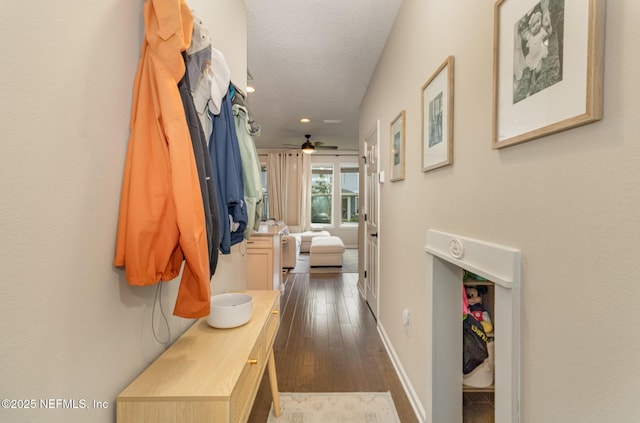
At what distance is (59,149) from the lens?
66 cm

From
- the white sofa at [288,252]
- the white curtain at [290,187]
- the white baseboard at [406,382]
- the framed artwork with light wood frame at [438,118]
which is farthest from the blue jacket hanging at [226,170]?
the white curtain at [290,187]

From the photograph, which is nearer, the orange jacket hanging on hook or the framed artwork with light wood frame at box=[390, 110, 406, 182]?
the orange jacket hanging on hook

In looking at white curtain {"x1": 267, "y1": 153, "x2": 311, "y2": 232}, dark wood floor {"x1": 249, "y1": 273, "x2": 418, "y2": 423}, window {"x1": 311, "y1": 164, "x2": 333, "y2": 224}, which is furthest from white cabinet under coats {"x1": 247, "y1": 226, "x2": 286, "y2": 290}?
window {"x1": 311, "y1": 164, "x2": 333, "y2": 224}

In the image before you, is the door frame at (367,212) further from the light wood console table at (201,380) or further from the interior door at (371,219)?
the light wood console table at (201,380)

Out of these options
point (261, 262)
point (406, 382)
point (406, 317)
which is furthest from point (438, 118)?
point (261, 262)

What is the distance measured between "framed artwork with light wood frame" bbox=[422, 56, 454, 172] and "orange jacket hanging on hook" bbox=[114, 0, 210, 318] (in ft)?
3.64

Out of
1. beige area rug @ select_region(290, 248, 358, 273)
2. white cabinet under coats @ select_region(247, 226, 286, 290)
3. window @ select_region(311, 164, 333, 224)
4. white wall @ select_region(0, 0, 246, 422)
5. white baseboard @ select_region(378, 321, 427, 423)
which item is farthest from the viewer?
window @ select_region(311, 164, 333, 224)

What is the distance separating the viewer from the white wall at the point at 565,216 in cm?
58

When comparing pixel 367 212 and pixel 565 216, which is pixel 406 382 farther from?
pixel 367 212

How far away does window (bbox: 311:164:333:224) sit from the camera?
8.16 metres

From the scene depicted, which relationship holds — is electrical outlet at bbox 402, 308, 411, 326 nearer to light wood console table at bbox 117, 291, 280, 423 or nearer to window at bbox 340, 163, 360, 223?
light wood console table at bbox 117, 291, 280, 423

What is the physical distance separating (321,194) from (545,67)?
7.45m

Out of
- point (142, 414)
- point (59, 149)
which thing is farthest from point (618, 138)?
point (142, 414)

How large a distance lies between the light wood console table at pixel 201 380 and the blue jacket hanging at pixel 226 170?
367mm
